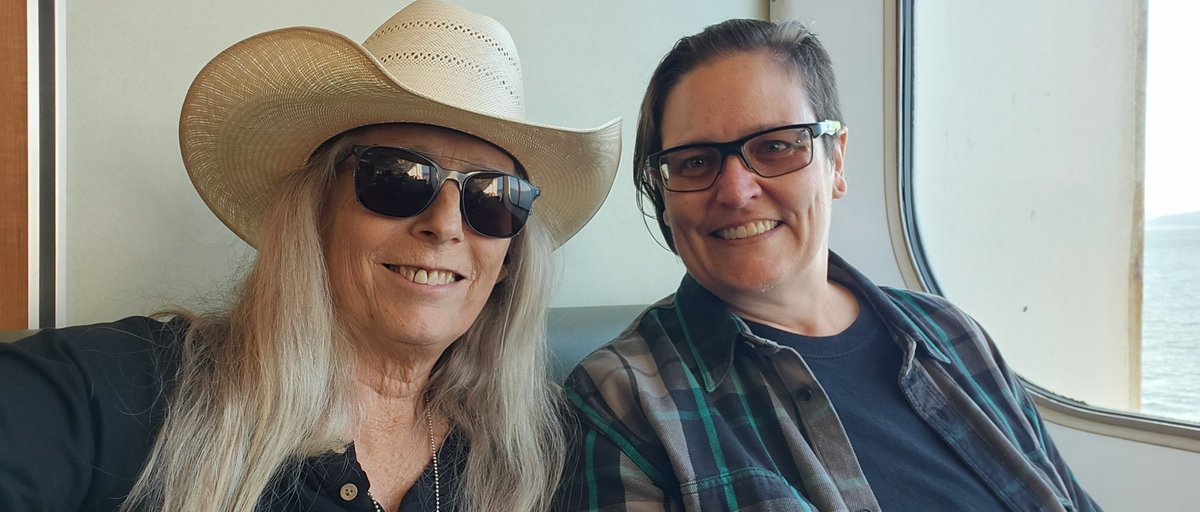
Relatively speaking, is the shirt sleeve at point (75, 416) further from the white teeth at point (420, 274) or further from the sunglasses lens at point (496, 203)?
the sunglasses lens at point (496, 203)

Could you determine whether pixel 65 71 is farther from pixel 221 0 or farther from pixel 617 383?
pixel 617 383

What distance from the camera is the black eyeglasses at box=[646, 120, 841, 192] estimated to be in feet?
4.02

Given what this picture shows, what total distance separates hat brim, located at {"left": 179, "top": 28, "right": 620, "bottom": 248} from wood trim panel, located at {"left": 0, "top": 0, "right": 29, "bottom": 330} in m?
0.34

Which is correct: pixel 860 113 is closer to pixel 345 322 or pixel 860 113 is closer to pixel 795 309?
pixel 795 309

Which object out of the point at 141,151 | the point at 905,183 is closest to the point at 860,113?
the point at 905,183

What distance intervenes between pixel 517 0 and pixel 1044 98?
1660 mm

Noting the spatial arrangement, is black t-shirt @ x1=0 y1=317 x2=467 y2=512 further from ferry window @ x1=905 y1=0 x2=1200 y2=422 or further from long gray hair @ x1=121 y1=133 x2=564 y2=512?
ferry window @ x1=905 y1=0 x2=1200 y2=422

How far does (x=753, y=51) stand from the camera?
→ 1.29 meters

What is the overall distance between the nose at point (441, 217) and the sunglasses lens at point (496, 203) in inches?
0.7

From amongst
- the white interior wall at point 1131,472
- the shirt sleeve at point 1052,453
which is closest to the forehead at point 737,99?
the shirt sleeve at point 1052,453

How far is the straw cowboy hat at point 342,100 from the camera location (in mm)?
1005

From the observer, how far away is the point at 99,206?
52.9 inches

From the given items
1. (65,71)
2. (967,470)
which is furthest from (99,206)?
(967,470)

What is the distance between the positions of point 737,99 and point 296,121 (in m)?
0.79
